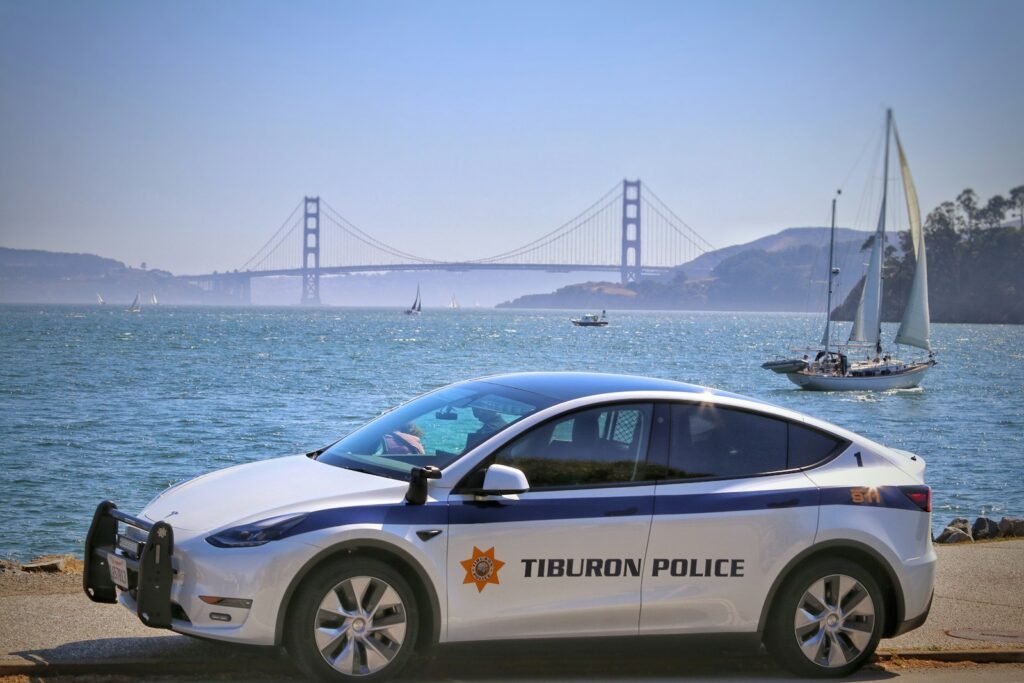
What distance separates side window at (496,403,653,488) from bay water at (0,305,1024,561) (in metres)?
12.1

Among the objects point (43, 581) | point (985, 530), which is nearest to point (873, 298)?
point (985, 530)

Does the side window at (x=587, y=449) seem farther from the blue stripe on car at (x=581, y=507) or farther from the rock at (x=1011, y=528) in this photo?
the rock at (x=1011, y=528)

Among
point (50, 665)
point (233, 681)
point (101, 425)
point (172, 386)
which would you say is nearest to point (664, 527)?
point (233, 681)

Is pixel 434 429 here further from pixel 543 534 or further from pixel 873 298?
pixel 873 298

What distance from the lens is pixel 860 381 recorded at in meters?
65.4

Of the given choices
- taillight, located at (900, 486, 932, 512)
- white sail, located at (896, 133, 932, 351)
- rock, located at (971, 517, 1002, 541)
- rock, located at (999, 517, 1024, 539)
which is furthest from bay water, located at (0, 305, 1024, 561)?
taillight, located at (900, 486, 932, 512)

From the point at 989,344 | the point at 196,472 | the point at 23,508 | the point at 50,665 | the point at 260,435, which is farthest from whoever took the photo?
the point at 989,344

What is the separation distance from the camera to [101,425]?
35.9 metres

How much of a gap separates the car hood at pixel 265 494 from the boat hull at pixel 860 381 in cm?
6035

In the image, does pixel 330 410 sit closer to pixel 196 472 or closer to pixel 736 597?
pixel 196 472

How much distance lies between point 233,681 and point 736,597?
7.91 ft

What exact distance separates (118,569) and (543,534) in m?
1.96

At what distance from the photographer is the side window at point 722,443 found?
6551 mm

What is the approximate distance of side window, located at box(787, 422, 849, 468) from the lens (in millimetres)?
6781
